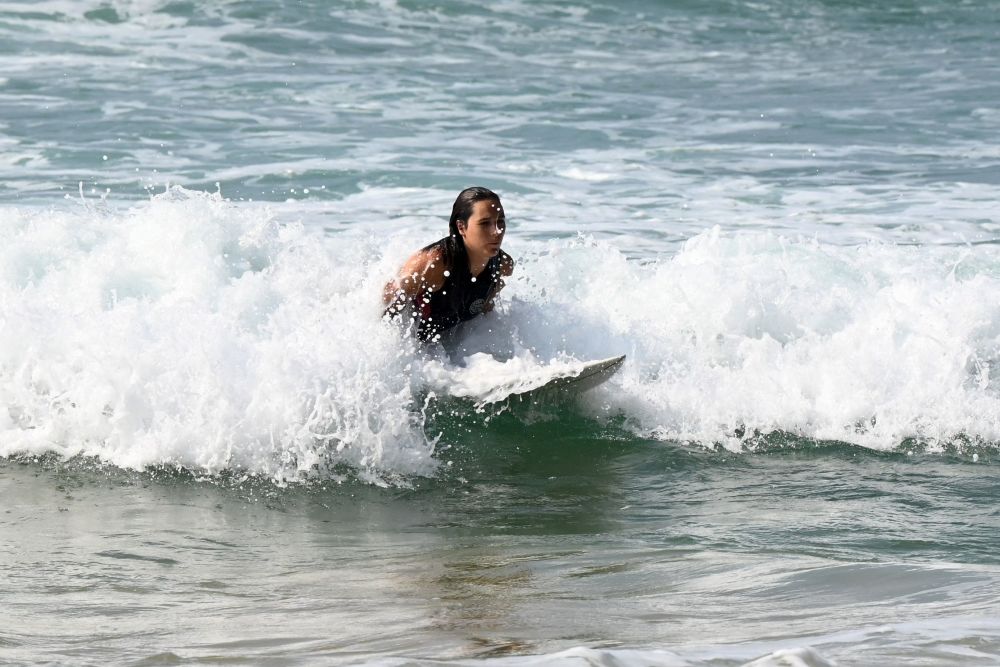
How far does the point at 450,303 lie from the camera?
7.02 m

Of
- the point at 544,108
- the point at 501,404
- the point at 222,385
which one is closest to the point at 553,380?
the point at 501,404

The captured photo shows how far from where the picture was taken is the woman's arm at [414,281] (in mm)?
6848

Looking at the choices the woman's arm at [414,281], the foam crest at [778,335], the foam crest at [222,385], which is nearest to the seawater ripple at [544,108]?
the foam crest at [778,335]

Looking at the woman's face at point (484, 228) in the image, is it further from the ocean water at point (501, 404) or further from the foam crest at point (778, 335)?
the foam crest at point (778, 335)

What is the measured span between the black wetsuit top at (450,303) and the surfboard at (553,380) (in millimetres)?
461

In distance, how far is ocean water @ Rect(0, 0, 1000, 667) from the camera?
4.14m

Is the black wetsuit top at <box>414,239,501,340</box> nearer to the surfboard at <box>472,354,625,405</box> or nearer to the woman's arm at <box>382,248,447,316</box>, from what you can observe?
the woman's arm at <box>382,248,447,316</box>

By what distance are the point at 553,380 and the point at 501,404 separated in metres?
0.31

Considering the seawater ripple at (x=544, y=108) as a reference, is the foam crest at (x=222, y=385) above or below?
below

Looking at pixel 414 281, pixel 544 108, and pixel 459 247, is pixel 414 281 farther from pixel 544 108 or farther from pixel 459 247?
pixel 544 108

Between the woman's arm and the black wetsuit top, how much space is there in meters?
0.05

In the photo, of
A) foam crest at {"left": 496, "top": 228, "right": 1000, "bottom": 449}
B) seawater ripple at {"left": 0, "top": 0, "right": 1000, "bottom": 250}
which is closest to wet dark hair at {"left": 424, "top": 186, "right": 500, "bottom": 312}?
foam crest at {"left": 496, "top": 228, "right": 1000, "bottom": 449}

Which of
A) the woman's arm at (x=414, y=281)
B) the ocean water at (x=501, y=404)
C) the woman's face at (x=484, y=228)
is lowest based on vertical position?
the ocean water at (x=501, y=404)

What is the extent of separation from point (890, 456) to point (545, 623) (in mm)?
3090
